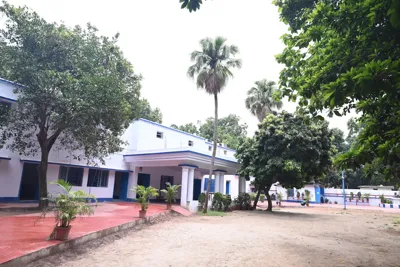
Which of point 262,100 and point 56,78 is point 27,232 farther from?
point 262,100

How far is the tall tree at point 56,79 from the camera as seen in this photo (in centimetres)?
1155

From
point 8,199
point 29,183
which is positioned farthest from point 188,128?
point 8,199

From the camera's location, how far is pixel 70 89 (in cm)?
1160

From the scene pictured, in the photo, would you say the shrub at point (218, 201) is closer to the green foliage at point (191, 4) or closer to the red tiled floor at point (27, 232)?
the red tiled floor at point (27, 232)

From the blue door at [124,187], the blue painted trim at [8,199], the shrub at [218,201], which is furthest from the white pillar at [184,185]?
the blue painted trim at [8,199]

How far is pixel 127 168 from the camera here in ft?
68.2

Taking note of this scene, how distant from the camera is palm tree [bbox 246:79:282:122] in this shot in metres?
24.0

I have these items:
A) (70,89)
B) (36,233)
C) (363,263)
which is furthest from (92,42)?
(363,263)

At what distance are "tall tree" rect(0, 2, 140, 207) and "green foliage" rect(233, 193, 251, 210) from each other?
11243 millimetres

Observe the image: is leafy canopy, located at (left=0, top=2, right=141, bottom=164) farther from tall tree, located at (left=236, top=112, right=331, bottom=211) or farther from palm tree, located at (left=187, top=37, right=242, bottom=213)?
tall tree, located at (left=236, top=112, right=331, bottom=211)

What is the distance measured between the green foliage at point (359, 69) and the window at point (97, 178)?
50.5 ft

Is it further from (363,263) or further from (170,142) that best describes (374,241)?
(170,142)

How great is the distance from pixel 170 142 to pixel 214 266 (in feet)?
58.5

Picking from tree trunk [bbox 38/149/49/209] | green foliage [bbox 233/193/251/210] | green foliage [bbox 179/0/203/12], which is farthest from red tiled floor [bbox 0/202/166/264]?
green foliage [bbox 233/193/251/210]
